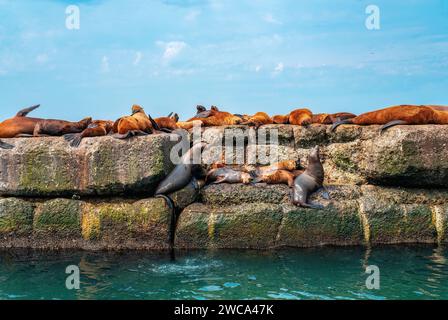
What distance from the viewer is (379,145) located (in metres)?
9.02

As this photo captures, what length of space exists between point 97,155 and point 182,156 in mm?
1508

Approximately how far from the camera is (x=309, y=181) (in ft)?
29.2

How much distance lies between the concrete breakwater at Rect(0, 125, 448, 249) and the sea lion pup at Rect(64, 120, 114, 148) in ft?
0.55

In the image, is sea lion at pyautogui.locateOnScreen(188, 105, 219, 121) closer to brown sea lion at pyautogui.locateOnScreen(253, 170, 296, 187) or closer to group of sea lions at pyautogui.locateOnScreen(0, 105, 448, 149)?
group of sea lions at pyautogui.locateOnScreen(0, 105, 448, 149)

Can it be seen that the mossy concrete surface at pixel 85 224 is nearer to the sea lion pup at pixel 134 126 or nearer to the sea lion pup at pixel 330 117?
the sea lion pup at pixel 134 126

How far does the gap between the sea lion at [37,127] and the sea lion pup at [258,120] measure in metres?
3.20

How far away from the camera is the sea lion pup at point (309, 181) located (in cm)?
853

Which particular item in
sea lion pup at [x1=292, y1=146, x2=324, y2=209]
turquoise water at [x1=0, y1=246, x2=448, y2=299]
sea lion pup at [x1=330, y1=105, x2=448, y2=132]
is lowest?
turquoise water at [x1=0, y1=246, x2=448, y2=299]

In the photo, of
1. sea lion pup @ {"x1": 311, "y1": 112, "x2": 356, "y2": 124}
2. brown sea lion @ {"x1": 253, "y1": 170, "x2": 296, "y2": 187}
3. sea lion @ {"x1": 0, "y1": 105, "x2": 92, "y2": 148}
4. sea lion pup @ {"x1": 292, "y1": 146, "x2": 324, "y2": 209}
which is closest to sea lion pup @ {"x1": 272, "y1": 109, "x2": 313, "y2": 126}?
sea lion pup @ {"x1": 311, "y1": 112, "x2": 356, "y2": 124}

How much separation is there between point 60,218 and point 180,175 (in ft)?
7.18

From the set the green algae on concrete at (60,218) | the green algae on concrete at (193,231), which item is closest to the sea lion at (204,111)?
the green algae on concrete at (193,231)

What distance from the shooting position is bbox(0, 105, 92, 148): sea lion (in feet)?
32.2

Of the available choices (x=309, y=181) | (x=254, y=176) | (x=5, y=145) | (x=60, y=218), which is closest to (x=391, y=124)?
(x=309, y=181)
